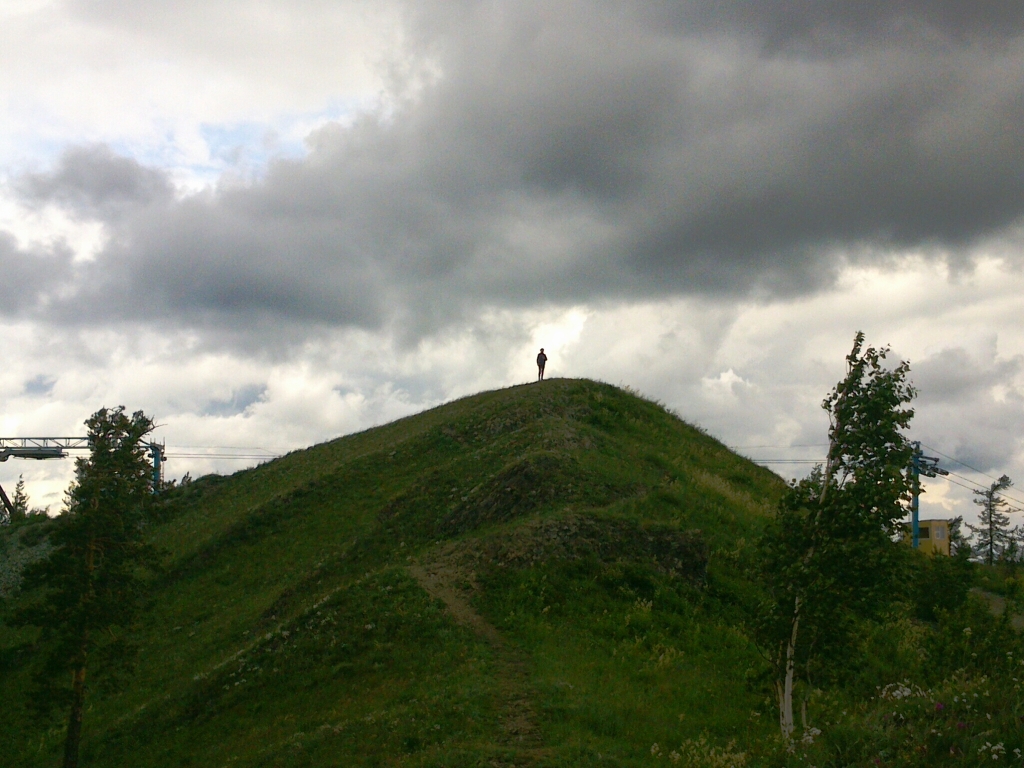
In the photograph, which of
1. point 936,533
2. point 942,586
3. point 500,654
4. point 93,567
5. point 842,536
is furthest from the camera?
point 936,533

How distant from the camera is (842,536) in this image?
16703 mm

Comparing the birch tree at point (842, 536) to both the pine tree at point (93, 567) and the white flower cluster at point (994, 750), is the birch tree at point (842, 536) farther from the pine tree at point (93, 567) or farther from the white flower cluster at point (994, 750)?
the pine tree at point (93, 567)

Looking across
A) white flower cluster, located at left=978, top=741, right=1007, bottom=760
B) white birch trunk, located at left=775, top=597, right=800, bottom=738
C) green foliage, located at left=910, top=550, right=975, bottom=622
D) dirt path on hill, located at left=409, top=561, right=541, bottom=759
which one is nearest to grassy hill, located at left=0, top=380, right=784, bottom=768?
dirt path on hill, located at left=409, top=561, right=541, bottom=759

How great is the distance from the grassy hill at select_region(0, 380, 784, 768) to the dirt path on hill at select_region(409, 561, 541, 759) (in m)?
0.08

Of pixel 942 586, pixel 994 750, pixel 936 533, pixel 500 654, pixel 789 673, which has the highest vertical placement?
pixel 936 533

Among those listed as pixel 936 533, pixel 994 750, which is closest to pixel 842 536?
pixel 994 750

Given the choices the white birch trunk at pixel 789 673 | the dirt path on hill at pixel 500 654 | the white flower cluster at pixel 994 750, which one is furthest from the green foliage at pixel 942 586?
the white flower cluster at pixel 994 750

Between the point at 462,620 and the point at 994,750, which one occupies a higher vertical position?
the point at 994,750

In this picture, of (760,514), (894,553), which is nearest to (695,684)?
(894,553)

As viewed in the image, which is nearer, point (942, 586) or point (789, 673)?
point (789, 673)

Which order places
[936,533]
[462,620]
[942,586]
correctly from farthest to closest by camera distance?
[936,533] < [942,586] < [462,620]

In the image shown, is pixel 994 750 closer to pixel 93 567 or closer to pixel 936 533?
pixel 93 567

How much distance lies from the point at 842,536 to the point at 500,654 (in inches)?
376

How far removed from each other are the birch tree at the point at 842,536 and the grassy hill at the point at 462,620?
7.27 ft
